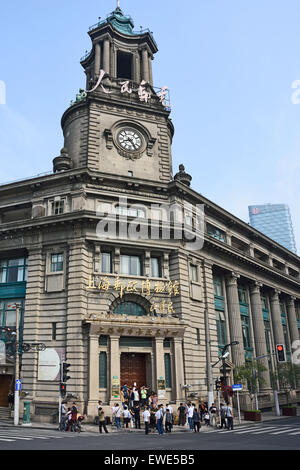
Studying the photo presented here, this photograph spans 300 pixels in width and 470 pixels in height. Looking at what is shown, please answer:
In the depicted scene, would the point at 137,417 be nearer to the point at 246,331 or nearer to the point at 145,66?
the point at 246,331

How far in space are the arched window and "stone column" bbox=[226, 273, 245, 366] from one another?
12.4m

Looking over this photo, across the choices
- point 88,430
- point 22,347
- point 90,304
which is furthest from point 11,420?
point 90,304

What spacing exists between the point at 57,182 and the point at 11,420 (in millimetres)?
19188

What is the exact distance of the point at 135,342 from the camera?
107ft

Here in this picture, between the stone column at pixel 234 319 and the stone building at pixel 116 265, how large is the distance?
0.43 ft

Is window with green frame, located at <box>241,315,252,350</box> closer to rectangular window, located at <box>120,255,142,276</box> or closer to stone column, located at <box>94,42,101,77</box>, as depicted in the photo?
rectangular window, located at <box>120,255,142,276</box>

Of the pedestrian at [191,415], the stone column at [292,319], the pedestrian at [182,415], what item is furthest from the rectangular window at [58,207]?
the stone column at [292,319]

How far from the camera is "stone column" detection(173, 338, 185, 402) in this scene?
104ft

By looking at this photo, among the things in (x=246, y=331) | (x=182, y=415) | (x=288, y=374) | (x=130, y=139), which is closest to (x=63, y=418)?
(x=182, y=415)

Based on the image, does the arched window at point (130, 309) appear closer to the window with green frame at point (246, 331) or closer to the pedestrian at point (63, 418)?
the pedestrian at point (63, 418)

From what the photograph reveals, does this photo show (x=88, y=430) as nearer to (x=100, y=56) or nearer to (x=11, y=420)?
(x=11, y=420)

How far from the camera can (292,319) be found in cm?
5972

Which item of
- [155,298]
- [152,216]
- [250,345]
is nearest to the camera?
[155,298]

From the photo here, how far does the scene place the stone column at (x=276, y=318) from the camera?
5241cm
